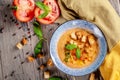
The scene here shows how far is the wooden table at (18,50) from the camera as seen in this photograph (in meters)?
1.50

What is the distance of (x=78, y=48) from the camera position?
147 cm

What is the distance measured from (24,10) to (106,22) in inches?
9.2

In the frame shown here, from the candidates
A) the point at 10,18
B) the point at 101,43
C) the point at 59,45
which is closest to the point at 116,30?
the point at 101,43

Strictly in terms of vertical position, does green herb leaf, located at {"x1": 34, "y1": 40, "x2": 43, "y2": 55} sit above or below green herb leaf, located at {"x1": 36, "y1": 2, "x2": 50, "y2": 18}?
below

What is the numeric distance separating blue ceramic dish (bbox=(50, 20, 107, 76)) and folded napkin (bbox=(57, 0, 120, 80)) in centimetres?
2

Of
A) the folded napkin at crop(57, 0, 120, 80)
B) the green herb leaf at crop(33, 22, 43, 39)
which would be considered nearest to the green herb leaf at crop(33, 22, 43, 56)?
the green herb leaf at crop(33, 22, 43, 39)

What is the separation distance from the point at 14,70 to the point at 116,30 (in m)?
0.31

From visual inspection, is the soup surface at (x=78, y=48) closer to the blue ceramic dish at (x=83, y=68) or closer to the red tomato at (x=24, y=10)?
the blue ceramic dish at (x=83, y=68)

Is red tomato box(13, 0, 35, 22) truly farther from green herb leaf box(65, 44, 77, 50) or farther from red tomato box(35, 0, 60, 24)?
green herb leaf box(65, 44, 77, 50)

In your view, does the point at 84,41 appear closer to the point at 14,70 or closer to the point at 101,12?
the point at 101,12

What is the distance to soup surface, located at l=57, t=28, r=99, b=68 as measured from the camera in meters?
1.47

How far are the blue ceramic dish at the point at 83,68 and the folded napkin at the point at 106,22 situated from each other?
0.05 feet

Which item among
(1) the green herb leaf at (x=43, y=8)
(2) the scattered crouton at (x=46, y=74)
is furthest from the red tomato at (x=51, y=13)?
(2) the scattered crouton at (x=46, y=74)

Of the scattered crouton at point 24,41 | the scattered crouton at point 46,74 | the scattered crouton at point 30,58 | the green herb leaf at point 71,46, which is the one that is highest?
the scattered crouton at point 24,41
